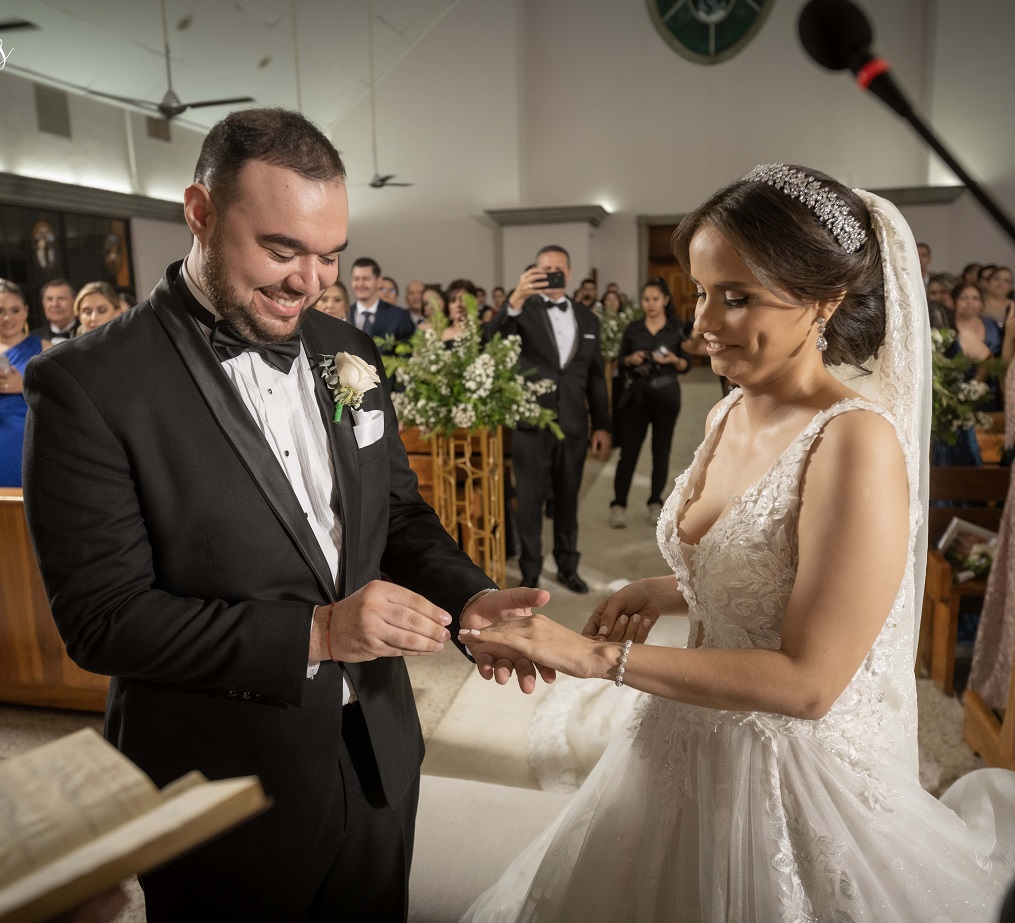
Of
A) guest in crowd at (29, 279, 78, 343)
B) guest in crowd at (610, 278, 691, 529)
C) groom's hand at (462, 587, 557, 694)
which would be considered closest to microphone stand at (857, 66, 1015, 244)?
groom's hand at (462, 587, 557, 694)

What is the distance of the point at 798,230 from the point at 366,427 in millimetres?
923

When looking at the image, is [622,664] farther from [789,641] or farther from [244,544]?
[244,544]

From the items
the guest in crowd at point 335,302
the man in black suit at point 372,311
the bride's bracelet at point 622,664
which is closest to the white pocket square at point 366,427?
the bride's bracelet at point 622,664

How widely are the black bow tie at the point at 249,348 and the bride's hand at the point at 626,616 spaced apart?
0.85 meters

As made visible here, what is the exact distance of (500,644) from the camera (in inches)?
62.8

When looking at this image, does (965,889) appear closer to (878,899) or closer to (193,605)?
(878,899)

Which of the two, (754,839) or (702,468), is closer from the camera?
(754,839)

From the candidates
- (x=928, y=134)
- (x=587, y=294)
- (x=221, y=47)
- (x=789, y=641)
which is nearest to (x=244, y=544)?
(x=789, y=641)

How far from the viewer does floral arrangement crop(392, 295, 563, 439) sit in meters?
4.74

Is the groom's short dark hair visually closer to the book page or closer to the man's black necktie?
the man's black necktie

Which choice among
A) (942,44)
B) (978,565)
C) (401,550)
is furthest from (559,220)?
(401,550)

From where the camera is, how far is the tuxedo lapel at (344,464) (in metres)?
1.59

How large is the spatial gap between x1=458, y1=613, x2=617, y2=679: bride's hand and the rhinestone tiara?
34.9 inches

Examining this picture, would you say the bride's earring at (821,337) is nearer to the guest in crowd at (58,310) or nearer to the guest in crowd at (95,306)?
the guest in crowd at (95,306)
